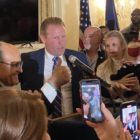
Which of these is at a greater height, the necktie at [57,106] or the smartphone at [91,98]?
the smartphone at [91,98]

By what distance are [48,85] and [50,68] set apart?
1.55 feet

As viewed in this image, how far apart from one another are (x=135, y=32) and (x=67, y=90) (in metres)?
3.00

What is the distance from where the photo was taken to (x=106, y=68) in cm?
283

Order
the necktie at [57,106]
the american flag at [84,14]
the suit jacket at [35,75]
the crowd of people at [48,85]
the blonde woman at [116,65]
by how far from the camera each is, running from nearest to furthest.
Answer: the crowd of people at [48,85]
the blonde woman at [116,65]
the necktie at [57,106]
the suit jacket at [35,75]
the american flag at [84,14]

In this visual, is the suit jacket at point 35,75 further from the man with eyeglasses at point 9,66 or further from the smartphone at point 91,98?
the smartphone at point 91,98

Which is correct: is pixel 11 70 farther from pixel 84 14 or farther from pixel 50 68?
pixel 84 14

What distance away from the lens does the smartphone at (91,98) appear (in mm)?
1360

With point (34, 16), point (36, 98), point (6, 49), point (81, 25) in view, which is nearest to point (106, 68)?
point (6, 49)

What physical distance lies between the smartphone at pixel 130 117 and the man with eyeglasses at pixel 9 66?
62 cm

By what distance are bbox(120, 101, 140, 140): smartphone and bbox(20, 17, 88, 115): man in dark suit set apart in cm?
79

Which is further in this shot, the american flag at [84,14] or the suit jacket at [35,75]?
the american flag at [84,14]

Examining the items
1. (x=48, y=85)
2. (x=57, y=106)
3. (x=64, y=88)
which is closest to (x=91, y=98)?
(x=48, y=85)

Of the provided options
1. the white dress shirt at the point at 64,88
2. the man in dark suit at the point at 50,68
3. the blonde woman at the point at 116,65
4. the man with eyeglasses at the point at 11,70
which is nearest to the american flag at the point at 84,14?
the blonde woman at the point at 116,65

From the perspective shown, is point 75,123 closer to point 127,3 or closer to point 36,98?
point 36,98
